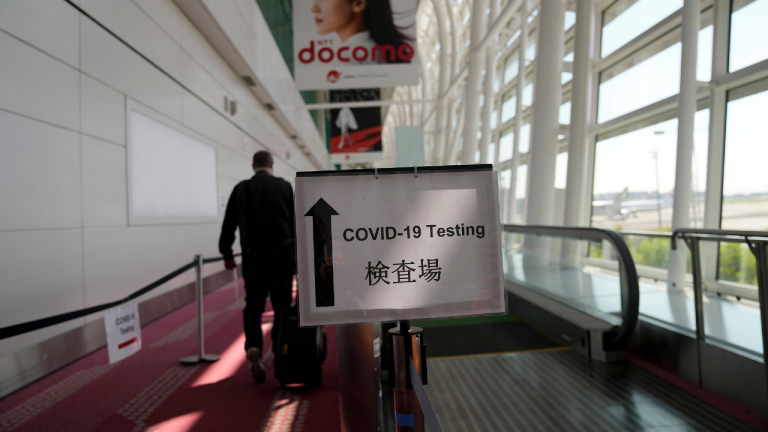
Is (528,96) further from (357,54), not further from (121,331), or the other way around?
(121,331)

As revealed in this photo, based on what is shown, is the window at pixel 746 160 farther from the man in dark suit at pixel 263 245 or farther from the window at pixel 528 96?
the window at pixel 528 96

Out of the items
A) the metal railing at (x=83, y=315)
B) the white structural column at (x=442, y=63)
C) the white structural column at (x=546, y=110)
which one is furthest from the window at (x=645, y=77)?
the white structural column at (x=442, y=63)

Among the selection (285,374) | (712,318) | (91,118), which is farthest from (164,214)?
(712,318)

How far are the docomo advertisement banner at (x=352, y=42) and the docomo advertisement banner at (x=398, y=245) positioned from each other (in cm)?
589

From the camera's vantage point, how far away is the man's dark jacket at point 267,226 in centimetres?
361

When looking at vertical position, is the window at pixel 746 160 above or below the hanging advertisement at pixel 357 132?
below

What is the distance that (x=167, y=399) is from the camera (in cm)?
315

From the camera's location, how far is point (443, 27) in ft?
62.6

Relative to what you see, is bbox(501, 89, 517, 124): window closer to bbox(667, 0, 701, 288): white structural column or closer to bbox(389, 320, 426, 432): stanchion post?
bbox(667, 0, 701, 288): white structural column

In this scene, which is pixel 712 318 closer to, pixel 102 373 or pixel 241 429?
pixel 241 429

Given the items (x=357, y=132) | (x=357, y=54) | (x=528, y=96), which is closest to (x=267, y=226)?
(x=357, y=54)

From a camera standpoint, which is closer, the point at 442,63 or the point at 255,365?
the point at 255,365

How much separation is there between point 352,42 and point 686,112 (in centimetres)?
467

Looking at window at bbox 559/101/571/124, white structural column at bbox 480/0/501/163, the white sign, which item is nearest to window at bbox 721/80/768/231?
window at bbox 559/101/571/124
